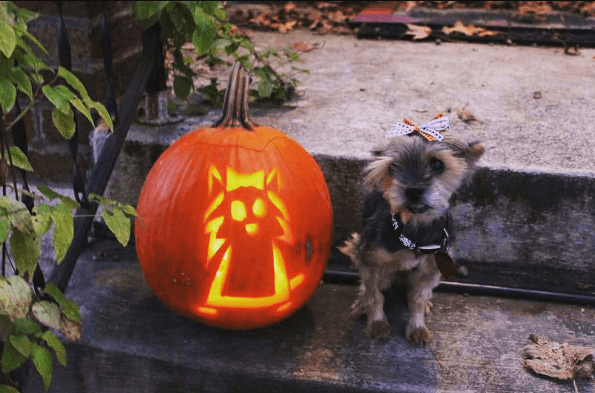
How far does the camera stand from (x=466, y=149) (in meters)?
2.72

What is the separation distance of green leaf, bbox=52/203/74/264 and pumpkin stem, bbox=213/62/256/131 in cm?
112

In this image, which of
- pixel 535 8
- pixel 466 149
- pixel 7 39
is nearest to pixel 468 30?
pixel 535 8

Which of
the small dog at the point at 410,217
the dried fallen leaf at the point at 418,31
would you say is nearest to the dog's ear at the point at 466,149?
the small dog at the point at 410,217

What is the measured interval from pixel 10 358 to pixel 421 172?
1.68 metres

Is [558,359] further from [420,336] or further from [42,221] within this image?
[42,221]

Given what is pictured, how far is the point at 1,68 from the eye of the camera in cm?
194

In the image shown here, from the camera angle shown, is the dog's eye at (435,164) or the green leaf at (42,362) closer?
the green leaf at (42,362)

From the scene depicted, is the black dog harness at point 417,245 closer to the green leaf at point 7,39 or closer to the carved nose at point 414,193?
the carved nose at point 414,193

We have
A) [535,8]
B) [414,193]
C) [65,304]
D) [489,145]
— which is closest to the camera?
[65,304]

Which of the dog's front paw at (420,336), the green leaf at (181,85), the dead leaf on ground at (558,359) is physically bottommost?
the dog's front paw at (420,336)

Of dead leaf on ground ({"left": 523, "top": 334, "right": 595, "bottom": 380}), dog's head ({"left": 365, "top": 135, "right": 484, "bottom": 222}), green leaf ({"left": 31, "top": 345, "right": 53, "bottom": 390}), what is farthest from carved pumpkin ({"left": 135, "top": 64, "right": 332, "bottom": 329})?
dead leaf on ground ({"left": 523, "top": 334, "right": 595, "bottom": 380})

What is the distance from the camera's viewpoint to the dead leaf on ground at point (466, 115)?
12.3 ft

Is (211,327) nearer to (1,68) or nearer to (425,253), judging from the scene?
(425,253)

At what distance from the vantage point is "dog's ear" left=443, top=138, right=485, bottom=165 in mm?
2691
